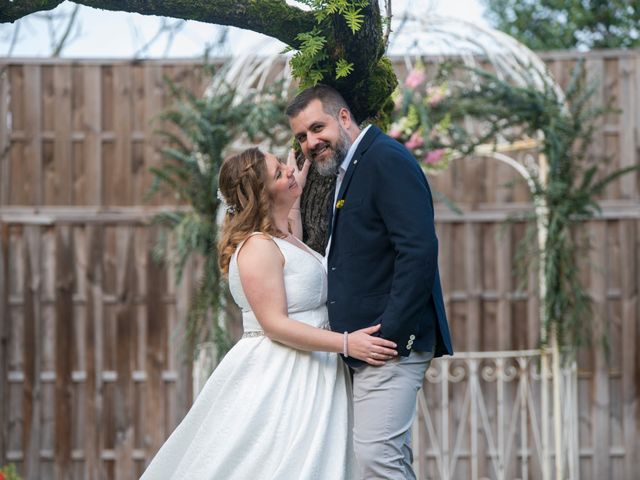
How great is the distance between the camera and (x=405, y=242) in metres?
2.65

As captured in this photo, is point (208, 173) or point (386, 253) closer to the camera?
point (386, 253)

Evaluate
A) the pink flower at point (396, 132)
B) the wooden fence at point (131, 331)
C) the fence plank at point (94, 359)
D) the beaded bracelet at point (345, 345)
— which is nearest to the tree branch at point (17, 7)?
the beaded bracelet at point (345, 345)

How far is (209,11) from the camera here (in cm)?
291

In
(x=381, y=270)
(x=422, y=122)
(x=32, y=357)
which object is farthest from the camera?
(x=32, y=357)

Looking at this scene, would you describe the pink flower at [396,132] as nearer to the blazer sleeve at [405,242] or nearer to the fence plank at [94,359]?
the fence plank at [94,359]

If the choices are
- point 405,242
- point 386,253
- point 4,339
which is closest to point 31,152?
point 4,339

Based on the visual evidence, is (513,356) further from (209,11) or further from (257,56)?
(209,11)

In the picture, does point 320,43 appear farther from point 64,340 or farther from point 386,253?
point 64,340

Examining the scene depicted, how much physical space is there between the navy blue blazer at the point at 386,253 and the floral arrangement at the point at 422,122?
2319mm

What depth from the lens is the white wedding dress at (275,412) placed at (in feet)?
9.18

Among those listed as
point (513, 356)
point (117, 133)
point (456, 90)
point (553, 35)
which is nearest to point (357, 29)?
point (456, 90)

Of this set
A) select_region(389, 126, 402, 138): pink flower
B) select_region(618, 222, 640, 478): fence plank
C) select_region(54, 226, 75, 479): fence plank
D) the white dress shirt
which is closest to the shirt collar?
the white dress shirt

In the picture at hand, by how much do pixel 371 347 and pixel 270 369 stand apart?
0.34m

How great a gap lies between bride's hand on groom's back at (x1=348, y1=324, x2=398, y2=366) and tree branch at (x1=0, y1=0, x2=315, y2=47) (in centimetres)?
87
